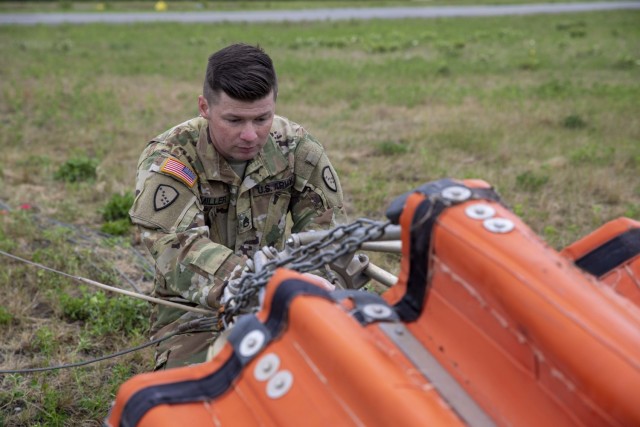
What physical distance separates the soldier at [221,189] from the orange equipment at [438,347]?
777mm

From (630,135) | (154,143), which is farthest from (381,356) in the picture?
(630,135)

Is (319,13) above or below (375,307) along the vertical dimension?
below

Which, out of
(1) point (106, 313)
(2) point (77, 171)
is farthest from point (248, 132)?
(2) point (77, 171)

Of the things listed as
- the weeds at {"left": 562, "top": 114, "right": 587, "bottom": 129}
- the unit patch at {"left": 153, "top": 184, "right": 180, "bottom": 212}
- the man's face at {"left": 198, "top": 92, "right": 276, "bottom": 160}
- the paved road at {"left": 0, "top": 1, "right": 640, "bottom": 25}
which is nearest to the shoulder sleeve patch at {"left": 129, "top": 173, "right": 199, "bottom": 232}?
the unit patch at {"left": 153, "top": 184, "right": 180, "bottom": 212}

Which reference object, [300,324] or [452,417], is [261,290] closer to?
[300,324]

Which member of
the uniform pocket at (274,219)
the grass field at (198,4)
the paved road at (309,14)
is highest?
the uniform pocket at (274,219)

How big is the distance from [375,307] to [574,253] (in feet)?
2.17

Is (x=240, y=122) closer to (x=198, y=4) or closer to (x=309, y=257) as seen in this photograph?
(x=309, y=257)

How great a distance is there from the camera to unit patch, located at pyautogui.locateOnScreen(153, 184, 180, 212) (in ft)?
9.71

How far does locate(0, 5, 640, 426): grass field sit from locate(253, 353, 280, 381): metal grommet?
1809 millimetres

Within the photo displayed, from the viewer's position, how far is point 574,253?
2168mm

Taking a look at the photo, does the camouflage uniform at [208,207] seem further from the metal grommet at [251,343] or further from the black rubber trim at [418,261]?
the black rubber trim at [418,261]

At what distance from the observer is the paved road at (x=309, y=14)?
2327cm

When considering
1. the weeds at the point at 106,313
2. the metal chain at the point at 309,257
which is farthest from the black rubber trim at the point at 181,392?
the weeds at the point at 106,313
